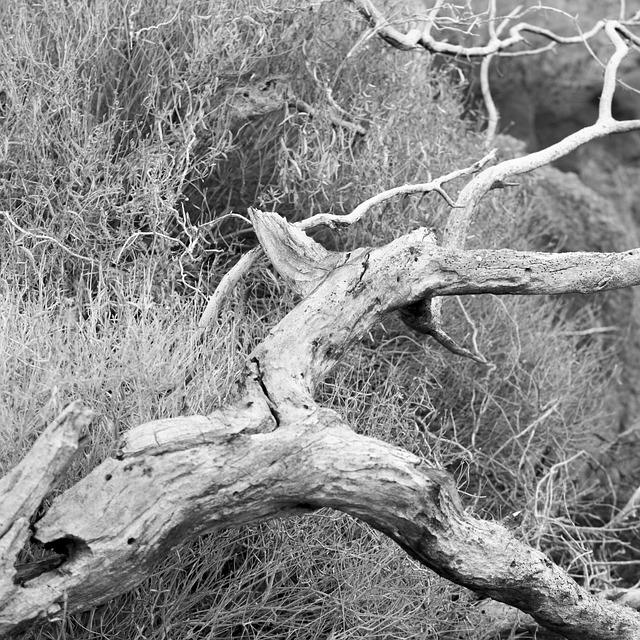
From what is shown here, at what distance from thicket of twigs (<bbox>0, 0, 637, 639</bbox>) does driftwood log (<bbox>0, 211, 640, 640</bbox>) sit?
0.32 m

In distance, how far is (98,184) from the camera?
361 centimetres

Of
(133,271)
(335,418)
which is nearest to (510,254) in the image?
(335,418)

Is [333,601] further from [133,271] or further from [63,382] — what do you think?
[133,271]

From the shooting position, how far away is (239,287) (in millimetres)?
3709

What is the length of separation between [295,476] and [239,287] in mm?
1364

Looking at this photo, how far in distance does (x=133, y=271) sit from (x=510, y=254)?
1.44 meters

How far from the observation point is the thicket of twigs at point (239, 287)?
287 cm

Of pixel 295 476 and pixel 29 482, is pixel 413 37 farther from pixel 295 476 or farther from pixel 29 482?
pixel 29 482

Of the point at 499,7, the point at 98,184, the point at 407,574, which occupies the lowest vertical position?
the point at 407,574

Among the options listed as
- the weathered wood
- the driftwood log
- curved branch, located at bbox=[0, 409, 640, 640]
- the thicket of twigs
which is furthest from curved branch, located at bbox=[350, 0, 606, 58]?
the weathered wood

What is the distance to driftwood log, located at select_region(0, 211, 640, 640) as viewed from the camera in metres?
2.34

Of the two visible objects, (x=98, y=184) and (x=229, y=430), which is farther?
(x=98, y=184)

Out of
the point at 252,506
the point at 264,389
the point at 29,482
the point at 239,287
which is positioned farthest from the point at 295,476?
the point at 239,287

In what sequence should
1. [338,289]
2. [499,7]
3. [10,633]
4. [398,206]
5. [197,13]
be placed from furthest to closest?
1. [499,7]
2. [398,206]
3. [197,13]
4. [338,289]
5. [10,633]
